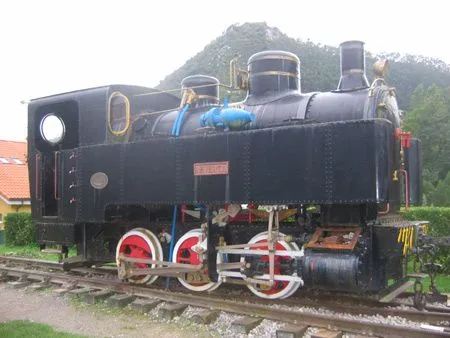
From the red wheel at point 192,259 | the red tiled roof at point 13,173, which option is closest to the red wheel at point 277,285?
the red wheel at point 192,259

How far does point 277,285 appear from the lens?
5906 mm

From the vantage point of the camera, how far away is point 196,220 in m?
6.98

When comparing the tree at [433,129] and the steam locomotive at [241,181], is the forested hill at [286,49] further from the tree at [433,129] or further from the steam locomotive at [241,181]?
the steam locomotive at [241,181]

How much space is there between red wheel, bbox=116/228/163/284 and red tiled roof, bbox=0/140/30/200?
11373 millimetres

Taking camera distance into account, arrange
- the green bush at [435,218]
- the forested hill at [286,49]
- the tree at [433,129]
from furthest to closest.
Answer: the forested hill at [286,49]
the tree at [433,129]
the green bush at [435,218]

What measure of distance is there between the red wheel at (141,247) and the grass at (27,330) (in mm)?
1687

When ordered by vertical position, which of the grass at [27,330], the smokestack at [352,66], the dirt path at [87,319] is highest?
the smokestack at [352,66]

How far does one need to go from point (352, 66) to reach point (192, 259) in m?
3.16

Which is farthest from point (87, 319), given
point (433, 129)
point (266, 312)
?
point (433, 129)

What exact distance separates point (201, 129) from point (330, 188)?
1957 millimetres

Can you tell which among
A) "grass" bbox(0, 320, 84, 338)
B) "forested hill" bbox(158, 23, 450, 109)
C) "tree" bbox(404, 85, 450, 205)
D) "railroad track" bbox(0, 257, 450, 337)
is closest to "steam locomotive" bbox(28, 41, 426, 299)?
"railroad track" bbox(0, 257, 450, 337)

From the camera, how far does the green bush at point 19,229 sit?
15.6 meters

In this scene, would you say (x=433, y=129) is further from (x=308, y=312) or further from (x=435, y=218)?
(x=308, y=312)

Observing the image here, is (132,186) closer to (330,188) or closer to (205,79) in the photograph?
(205,79)
